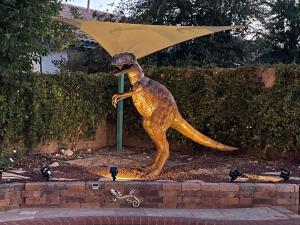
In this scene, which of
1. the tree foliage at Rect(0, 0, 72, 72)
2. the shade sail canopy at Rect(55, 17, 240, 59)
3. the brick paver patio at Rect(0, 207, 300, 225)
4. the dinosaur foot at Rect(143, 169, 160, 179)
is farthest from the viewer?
the shade sail canopy at Rect(55, 17, 240, 59)

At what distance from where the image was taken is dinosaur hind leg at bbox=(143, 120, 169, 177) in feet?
24.6

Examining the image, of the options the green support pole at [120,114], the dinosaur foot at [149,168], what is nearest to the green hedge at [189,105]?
the green support pole at [120,114]

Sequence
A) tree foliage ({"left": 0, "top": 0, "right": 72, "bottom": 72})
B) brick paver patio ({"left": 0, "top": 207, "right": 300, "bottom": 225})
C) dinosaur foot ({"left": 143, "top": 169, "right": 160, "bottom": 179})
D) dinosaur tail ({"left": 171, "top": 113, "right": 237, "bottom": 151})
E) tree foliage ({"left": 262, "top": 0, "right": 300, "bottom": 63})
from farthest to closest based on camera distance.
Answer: tree foliage ({"left": 262, "top": 0, "right": 300, "bottom": 63}), dinosaur tail ({"left": 171, "top": 113, "right": 237, "bottom": 151}), dinosaur foot ({"left": 143, "top": 169, "right": 160, "bottom": 179}), tree foliage ({"left": 0, "top": 0, "right": 72, "bottom": 72}), brick paver patio ({"left": 0, "top": 207, "right": 300, "bottom": 225})

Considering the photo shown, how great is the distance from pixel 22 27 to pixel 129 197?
2.97 metres

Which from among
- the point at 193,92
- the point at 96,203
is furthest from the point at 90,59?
the point at 96,203

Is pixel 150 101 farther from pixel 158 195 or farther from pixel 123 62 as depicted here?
pixel 158 195

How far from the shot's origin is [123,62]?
741cm

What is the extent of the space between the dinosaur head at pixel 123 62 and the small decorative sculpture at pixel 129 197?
6.19ft

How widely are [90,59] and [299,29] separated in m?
7.28

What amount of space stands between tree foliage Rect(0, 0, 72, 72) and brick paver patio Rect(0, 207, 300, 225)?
95.1 inches

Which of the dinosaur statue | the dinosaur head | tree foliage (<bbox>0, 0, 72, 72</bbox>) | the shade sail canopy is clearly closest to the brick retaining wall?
the dinosaur statue

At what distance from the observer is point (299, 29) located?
1670 cm

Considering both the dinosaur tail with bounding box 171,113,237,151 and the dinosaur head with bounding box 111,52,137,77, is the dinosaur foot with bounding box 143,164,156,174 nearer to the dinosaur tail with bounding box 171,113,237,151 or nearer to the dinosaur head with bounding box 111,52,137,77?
the dinosaur tail with bounding box 171,113,237,151

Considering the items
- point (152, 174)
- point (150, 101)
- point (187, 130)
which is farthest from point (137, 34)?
point (152, 174)
